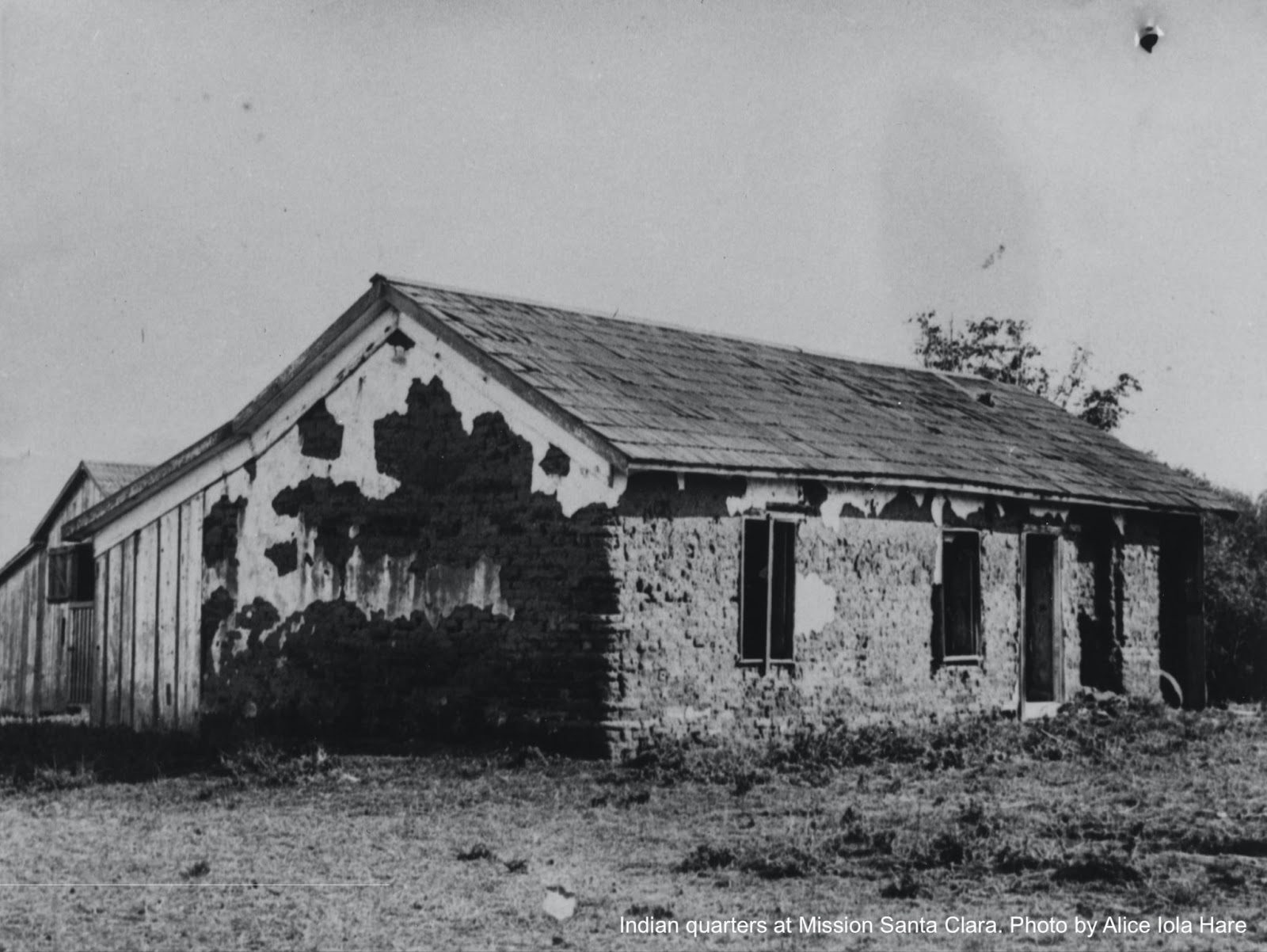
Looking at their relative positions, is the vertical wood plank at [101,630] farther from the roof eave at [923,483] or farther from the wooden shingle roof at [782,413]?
the roof eave at [923,483]

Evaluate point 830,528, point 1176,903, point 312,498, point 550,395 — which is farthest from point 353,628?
point 1176,903

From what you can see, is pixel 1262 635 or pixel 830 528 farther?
pixel 1262 635

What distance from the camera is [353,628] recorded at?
47.9ft

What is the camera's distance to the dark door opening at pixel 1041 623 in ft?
58.5

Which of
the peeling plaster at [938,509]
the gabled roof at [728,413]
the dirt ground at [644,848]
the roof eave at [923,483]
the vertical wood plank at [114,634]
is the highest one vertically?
the gabled roof at [728,413]

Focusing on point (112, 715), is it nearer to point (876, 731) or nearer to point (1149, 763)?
point (876, 731)

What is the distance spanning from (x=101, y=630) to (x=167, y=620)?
126 cm

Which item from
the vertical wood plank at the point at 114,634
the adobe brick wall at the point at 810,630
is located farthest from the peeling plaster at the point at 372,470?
the vertical wood plank at the point at 114,634

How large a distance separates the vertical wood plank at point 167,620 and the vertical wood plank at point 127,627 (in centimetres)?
42

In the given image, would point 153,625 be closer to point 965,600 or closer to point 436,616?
point 436,616

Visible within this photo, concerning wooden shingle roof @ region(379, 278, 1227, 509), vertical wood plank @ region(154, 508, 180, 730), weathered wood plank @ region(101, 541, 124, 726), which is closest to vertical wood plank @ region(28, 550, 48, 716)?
weathered wood plank @ region(101, 541, 124, 726)

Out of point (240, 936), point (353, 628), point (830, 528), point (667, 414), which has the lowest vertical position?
point (240, 936)

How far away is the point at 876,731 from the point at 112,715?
8.19 m

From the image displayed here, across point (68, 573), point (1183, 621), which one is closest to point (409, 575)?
point (68, 573)
